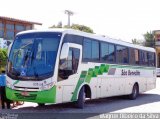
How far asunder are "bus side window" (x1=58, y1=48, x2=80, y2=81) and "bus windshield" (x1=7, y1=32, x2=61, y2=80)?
444 millimetres

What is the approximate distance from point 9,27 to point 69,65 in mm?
22142

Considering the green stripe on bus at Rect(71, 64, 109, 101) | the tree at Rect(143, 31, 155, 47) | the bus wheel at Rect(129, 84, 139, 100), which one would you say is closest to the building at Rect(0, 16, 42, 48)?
the bus wheel at Rect(129, 84, 139, 100)

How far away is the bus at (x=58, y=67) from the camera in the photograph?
12.9 metres

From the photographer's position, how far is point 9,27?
114 ft

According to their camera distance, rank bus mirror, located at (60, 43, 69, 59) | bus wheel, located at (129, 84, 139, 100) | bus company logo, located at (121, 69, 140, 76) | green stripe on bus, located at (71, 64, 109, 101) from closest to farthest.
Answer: bus mirror, located at (60, 43, 69, 59)
green stripe on bus, located at (71, 64, 109, 101)
bus company logo, located at (121, 69, 140, 76)
bus wheel, located at (129, 84, 139, 100)

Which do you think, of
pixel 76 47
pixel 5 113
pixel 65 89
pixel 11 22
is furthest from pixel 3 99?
pixel 11 22

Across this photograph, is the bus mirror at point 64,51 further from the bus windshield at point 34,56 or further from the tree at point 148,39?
the tree at point 148,39

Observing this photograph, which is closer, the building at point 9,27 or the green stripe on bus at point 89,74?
the green stripe on bus at point 89,74

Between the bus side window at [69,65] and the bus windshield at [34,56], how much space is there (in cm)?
44

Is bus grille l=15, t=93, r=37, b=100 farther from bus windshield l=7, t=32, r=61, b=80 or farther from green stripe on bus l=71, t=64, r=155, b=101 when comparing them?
green stripe on bus l=71, t=64, r=155, b=101

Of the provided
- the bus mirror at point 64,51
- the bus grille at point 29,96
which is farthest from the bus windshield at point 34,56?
the bus grille at point 29,96

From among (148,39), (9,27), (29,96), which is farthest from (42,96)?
(148,39)

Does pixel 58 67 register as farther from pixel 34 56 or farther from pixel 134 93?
pixel 134 93

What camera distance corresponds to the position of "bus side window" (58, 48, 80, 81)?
1322 centimetres
